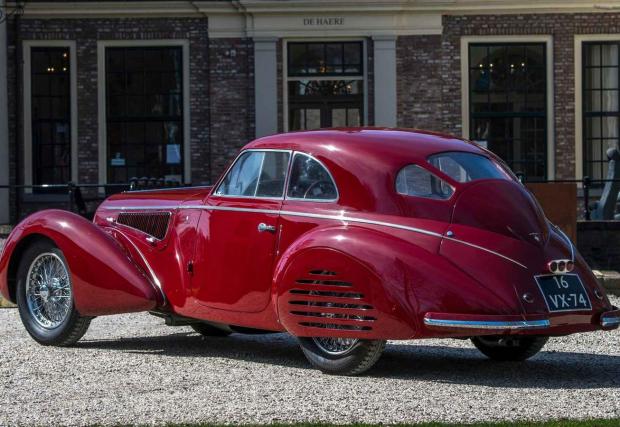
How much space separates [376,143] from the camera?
8508mm

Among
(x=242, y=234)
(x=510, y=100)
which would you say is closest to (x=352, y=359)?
(x=242, y=234)

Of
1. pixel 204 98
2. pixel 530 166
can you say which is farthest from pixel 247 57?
pixel 530 166

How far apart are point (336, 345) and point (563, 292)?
1481 mm

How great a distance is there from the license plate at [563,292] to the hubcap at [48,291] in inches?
152

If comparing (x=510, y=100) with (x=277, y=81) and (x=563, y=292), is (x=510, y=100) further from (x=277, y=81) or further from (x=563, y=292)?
(x=563, y=292)

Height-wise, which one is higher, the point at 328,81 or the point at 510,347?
the point at 328,81

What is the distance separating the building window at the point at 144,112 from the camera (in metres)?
26.2

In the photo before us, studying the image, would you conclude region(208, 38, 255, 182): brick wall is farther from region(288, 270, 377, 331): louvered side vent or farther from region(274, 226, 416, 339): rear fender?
region(288, 270, 377, 331): louvered side vent

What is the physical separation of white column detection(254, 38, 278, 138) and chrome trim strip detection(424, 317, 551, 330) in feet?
59.8

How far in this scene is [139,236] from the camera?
386 inches

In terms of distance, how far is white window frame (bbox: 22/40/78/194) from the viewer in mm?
26000

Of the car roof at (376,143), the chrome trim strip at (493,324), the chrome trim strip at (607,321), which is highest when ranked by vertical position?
the car roof at (376,143)

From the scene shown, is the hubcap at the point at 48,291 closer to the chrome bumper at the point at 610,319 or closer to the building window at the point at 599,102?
the chrome bumper at the point at 610,319

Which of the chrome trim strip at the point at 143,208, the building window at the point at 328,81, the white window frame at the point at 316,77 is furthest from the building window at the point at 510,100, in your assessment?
the chrome trim strip at the point at 143,208
